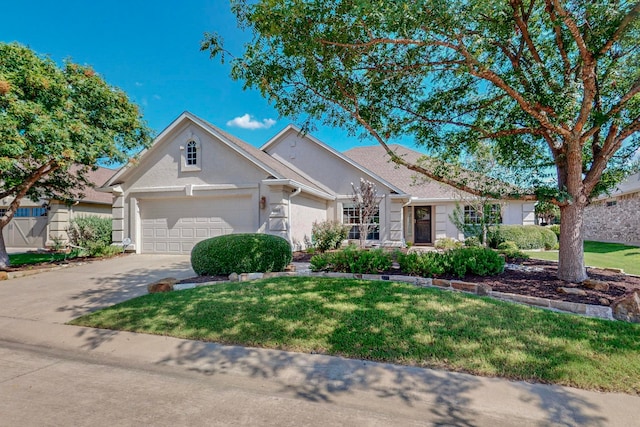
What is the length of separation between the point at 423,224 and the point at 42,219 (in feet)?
A: 68.9

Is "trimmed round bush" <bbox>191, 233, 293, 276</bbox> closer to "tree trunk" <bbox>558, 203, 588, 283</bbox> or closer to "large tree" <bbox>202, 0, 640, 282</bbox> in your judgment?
"large tree" <bbox>202, 0, 640, 282</bbox>

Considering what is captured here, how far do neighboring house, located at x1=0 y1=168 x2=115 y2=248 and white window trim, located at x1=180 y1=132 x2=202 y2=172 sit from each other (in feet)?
26.4

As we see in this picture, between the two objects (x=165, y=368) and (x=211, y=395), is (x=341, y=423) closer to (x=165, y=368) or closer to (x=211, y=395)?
(x=211, y=395)

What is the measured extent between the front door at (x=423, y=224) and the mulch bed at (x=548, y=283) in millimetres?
9223

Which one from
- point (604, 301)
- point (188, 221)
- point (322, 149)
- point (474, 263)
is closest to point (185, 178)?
point (188, 221)

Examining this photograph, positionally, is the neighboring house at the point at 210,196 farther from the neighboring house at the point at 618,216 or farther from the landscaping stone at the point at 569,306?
the neighboring house at the point at 618,216

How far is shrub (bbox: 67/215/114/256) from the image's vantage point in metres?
12.2

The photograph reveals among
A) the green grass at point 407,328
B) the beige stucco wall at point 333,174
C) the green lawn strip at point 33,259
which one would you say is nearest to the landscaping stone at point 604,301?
the green grass at point 407,328

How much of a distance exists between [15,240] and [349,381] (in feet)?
75.4

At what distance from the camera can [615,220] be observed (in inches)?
780

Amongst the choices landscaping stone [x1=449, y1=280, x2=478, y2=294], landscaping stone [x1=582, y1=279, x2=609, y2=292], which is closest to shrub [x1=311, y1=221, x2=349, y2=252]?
landscaping stone [x1=449, y1=280, x2=478, y2=294]

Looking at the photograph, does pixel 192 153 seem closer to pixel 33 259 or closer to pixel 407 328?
pixel 33 259

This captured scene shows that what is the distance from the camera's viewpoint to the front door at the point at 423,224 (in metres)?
17.3

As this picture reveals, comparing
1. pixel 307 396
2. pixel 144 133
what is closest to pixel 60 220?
pixel 144 133
